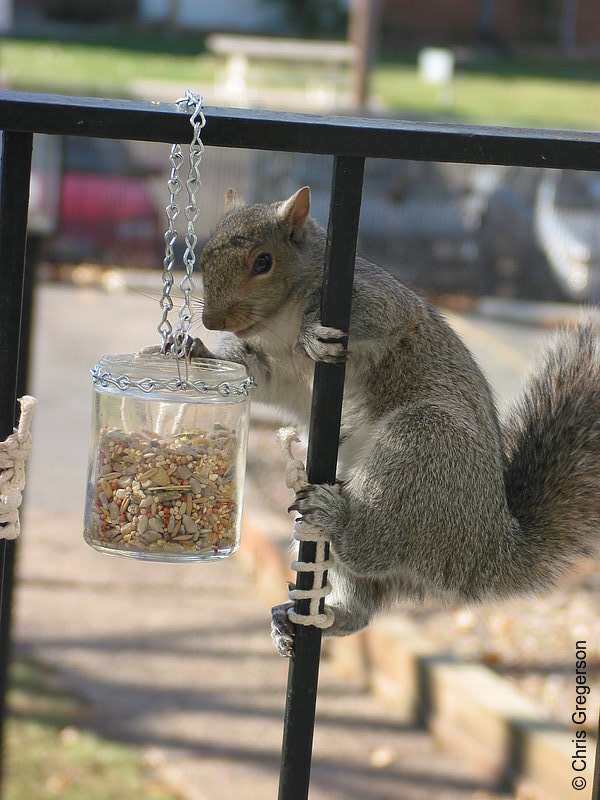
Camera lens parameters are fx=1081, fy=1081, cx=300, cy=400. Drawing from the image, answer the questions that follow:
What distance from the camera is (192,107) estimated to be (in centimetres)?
93

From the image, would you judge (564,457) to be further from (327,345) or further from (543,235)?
(543,235)

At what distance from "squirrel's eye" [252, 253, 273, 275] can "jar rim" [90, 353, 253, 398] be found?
40 centimetres

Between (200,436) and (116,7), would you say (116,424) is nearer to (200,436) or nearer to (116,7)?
(200,436)

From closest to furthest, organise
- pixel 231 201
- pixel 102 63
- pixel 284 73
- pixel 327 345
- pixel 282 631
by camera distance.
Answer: pixel 327 345, pixel 282 631, pixel 231 201, pixel 284 73, pixel 102 63

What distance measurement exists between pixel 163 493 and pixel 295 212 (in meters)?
0.57

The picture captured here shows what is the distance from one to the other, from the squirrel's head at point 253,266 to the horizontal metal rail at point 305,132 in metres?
0.50

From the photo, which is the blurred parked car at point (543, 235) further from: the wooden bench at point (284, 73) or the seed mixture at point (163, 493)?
the seed mixture at point (163, 493)

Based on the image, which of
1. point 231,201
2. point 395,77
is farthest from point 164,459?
point 395,77

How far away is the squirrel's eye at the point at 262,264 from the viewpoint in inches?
60.2

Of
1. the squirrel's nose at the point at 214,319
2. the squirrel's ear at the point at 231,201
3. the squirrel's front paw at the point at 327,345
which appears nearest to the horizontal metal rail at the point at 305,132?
the squirrel's front paw at the point at 327,345

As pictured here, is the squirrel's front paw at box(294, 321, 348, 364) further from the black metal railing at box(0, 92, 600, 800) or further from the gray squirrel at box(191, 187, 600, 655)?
the gray squirrel at box(191, 187, 600, 655)

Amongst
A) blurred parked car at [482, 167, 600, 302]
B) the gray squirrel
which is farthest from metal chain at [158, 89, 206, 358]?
blurred parked car at [482, 167, 600, 302]

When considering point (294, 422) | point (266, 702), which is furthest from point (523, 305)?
point (294, 422)

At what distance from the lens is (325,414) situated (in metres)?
1.02
